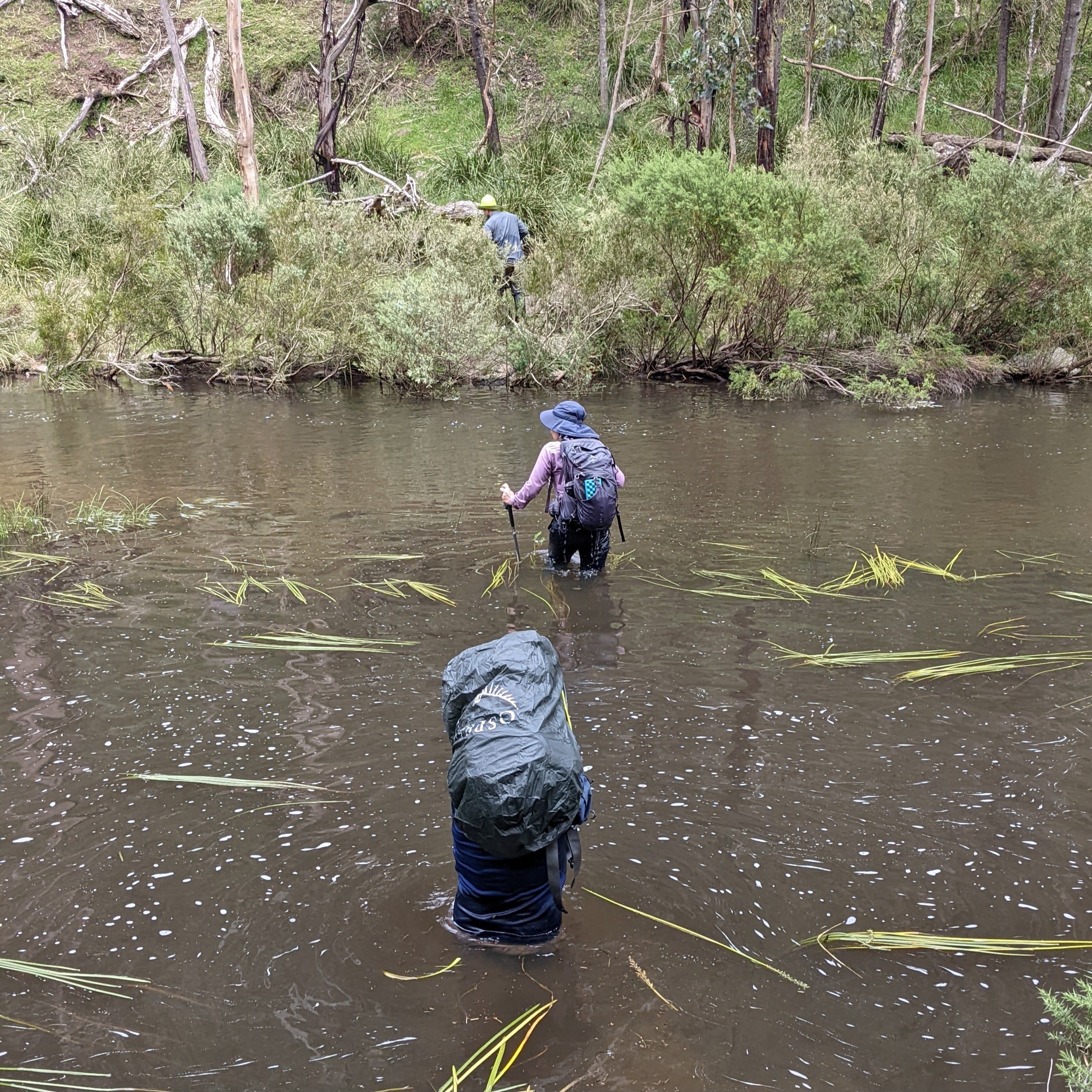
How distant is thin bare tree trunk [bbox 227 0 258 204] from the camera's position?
1861cm

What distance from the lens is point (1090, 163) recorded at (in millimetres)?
21141

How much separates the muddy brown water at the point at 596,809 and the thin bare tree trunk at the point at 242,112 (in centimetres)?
1145

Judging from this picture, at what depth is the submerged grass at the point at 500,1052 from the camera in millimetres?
2902

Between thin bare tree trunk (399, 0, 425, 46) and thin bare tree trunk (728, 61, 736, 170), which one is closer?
thin bare tree trunk (728, 61, 736, 170)

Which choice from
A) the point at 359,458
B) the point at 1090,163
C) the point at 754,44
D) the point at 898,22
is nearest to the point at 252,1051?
the point at 359,458

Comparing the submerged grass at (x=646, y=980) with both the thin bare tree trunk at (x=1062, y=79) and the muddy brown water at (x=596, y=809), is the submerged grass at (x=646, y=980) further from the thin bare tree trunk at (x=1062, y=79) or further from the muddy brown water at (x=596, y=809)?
the thin bare tree trunk at (x=1062, y=79)

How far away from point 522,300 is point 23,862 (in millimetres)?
12675

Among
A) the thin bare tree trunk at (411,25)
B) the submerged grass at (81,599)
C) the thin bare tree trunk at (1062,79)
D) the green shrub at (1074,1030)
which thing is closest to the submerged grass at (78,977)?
the green shrub at (1074,1030)

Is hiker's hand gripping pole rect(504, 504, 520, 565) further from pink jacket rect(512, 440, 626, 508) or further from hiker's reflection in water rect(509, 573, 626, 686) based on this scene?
hiker's reflection in water rect(509, 573, 626, 686)

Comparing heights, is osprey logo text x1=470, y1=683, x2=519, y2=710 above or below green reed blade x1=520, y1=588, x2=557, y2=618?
above

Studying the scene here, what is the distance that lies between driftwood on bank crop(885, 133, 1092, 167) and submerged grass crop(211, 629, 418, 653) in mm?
17505

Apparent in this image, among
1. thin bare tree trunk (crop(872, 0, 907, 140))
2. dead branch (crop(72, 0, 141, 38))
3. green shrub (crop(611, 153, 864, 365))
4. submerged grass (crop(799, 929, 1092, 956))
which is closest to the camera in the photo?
submerged grass (crop(799, 929, 1092, 956))

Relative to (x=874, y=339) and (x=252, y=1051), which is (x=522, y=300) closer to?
(x=874, y=339)

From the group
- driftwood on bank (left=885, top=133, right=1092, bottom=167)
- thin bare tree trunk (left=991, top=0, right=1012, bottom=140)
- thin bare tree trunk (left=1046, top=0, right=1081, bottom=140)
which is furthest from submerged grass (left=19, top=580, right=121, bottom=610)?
thin bare tree trunk (left=991, top=0, right=1012, bottom=140)
